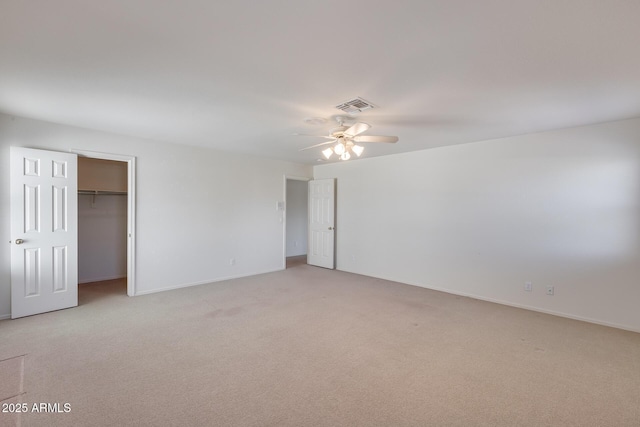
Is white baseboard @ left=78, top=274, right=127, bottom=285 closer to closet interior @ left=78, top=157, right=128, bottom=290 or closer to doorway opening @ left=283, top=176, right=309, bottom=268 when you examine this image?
closet interior @ left=78, top=157, right=128, bottom=290

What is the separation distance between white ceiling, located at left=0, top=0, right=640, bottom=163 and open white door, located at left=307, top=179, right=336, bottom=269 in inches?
127

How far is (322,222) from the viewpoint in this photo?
6676 millimetres

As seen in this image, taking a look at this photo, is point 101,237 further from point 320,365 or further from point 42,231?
point 320,365

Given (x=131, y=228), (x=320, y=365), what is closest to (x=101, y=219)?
(x=131, y=228)

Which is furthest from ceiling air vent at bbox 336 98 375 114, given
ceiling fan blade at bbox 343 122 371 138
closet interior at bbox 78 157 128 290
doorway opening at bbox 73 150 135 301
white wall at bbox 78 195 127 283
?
white wall at bbox 78 195 127 283

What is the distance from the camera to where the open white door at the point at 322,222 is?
6496 millimetres

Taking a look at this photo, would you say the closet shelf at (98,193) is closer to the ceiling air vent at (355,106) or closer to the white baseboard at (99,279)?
the white baseboard at (99,279)

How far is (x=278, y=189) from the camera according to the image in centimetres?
626

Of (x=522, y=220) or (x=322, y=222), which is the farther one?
(x=322, y=222)

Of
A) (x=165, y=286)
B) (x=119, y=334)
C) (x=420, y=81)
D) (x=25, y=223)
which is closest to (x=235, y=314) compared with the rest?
(x=119, y=334)

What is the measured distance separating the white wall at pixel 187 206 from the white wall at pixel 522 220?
2272 mm

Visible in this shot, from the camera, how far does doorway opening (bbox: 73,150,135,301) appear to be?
511 cm

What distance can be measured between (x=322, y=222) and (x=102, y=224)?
14.5 ft

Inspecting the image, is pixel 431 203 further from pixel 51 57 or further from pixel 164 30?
pixel 51 57
